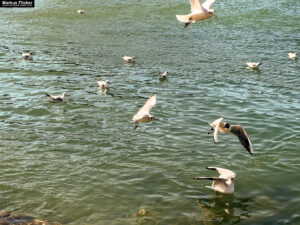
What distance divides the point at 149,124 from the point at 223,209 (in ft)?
21.6

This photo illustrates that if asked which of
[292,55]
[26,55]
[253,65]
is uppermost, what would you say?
[292,55]

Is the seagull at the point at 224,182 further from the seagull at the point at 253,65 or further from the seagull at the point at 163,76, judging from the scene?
the seagull at the point at 253,65

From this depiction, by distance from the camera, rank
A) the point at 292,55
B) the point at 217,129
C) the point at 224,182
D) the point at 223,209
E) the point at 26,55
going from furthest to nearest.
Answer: the point at 26,55, the point at 292,55, the point at 224,182, the point at 223,209, the point at 217,129

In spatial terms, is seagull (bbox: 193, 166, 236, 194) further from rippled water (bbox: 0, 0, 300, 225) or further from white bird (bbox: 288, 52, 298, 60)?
white bird (bbox: 288, 52, 298, 60)

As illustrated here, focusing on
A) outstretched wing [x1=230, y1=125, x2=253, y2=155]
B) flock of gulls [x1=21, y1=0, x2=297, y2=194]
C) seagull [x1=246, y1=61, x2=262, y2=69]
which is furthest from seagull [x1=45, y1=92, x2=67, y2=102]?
seagull [x1=246, y1=61, x2=262, y2=69]

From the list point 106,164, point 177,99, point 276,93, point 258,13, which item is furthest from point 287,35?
point 106,164

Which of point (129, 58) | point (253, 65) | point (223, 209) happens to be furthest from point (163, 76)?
point (223, 209)

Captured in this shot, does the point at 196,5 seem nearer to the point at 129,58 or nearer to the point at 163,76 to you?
the point at 163,76

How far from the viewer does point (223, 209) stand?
11359mm

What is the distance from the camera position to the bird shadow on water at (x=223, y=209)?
1088 cm

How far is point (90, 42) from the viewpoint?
32156 mm

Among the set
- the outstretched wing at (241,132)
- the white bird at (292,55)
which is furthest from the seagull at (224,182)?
the white bird at (292,55)

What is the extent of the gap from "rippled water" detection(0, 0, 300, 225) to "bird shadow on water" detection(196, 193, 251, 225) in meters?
0.04

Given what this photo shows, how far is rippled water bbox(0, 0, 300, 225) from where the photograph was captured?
1158 cm
